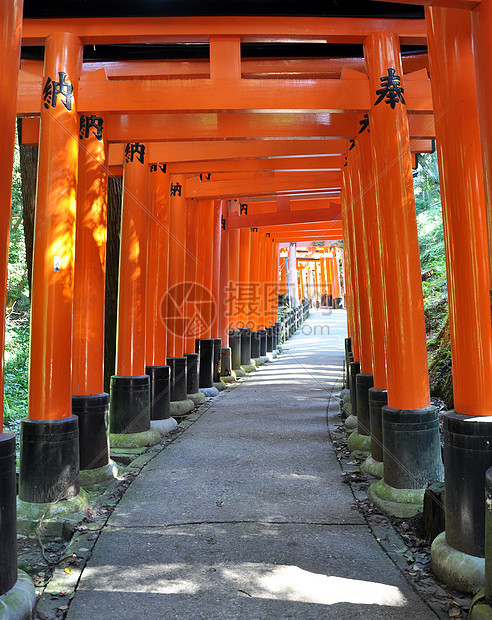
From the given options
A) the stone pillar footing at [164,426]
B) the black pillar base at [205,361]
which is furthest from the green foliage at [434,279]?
the black pillar base at [205,361]

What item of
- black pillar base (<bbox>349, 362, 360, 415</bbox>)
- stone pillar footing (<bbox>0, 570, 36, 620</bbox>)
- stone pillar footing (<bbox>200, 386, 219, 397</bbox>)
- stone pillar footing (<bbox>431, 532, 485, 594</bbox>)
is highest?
black pillar base (<bbox>349, 362, 360, 415</bbox>)

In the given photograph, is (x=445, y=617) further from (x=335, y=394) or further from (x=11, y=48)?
(x=335, y=394)

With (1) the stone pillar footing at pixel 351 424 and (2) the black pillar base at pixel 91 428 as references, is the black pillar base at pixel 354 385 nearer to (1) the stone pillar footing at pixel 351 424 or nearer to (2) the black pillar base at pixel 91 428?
(1) the stone pillar footing at pixel 351 424

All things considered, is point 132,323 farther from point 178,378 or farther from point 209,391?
point 209,391

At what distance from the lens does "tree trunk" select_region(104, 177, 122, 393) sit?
841 centimetres

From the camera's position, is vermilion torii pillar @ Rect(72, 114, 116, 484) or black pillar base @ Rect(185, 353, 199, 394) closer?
vermilion torii pillar @ Rect(72, 114, 116, 484)

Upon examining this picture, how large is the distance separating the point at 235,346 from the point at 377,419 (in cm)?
987

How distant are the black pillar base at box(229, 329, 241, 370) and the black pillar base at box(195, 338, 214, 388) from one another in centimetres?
363

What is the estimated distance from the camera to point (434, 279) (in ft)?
45.2

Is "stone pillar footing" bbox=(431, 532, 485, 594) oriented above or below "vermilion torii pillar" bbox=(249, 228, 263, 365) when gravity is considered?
below

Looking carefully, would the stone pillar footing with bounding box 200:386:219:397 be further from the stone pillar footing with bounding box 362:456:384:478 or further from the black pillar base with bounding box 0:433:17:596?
the black pillar base with bounding box 0:433:17:596

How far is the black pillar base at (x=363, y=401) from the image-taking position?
20.7 feet

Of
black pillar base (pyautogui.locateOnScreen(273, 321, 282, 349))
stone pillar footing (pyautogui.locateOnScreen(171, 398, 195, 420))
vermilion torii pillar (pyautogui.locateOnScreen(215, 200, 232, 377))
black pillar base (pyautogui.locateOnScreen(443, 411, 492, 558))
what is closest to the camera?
black pillar base (pyautogui.locateOnScreen(443, 411, 492, 558))

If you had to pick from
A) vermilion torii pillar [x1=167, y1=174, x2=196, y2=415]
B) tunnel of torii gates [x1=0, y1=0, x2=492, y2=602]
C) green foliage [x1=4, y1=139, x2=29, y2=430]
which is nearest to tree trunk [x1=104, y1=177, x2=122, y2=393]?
tunnel of torii gates [x1=0, y1=0, x2=492, y2=602]
